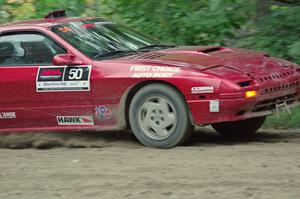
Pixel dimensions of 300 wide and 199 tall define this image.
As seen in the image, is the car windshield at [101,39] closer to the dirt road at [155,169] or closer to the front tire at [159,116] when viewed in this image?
the front tire at [159,116]

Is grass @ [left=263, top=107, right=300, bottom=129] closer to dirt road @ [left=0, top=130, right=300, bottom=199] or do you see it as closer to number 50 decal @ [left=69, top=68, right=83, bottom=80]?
dirt road @ [left=0, top=130, right=300, bottom=199]

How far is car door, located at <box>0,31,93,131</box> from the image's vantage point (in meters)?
7.34

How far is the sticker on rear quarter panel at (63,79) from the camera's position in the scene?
7281 mm

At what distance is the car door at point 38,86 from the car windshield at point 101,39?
216 millimetres

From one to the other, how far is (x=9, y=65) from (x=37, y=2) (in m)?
5.31

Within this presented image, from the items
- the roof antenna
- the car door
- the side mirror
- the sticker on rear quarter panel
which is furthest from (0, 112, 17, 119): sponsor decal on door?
the roof antenna

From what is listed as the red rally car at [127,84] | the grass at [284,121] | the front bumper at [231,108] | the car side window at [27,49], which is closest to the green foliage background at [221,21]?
the grass at [284,121]

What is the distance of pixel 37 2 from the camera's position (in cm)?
1281

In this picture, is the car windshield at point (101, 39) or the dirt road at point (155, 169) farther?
the car windshield at point (101, 39)

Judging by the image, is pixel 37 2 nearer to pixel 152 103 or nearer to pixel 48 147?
pixel 48 147

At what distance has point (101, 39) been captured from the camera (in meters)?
7.80

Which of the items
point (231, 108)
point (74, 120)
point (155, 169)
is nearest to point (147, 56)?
point (74, 120)

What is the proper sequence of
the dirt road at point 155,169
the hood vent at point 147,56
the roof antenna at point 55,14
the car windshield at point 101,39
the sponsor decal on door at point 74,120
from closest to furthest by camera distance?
1. the dirt road at point 155,169
2. the hood vent at point 147,56
3. the sponsor decal on door at point 74,120
4. the car windshield at point 101,39
5. the roof antenna at point 55,14

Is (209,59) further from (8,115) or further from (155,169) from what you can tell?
(8,115)
